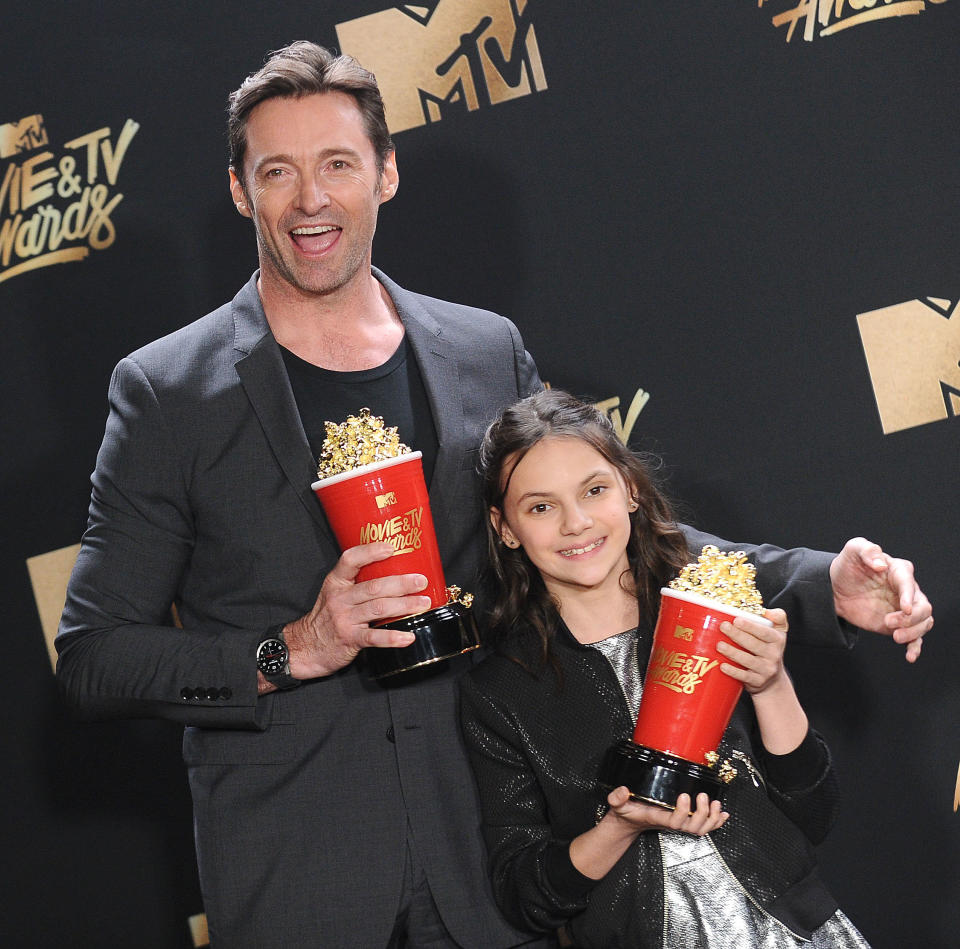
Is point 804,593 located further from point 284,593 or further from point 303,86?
point 303,86

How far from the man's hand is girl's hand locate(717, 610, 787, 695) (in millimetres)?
256

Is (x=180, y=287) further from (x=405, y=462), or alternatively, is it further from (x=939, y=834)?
(x=939, y=834)

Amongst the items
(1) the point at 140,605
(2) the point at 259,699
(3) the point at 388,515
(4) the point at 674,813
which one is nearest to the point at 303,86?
(3) the point at 388,515

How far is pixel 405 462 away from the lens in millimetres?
1901

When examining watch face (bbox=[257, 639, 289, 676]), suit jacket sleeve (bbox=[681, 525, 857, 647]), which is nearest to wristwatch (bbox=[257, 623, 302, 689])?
watch face (bbox=[257, 639, 289, 676])

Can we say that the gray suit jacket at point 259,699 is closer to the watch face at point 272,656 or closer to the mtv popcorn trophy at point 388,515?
the watch face at point 272,656

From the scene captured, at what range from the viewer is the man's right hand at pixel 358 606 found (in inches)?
73.9

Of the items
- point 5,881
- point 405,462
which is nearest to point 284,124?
point 405,462

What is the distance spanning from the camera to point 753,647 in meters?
1.78

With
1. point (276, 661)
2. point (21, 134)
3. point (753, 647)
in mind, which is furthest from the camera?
point (21, 134)

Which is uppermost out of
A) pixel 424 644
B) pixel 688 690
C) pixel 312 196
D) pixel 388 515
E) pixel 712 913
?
pixel 312 196

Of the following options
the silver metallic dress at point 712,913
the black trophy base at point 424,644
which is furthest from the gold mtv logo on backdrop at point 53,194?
the silver metallic dress at point 712,913

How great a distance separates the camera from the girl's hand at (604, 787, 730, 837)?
5.87ft

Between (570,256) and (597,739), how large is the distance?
4.48 feet
